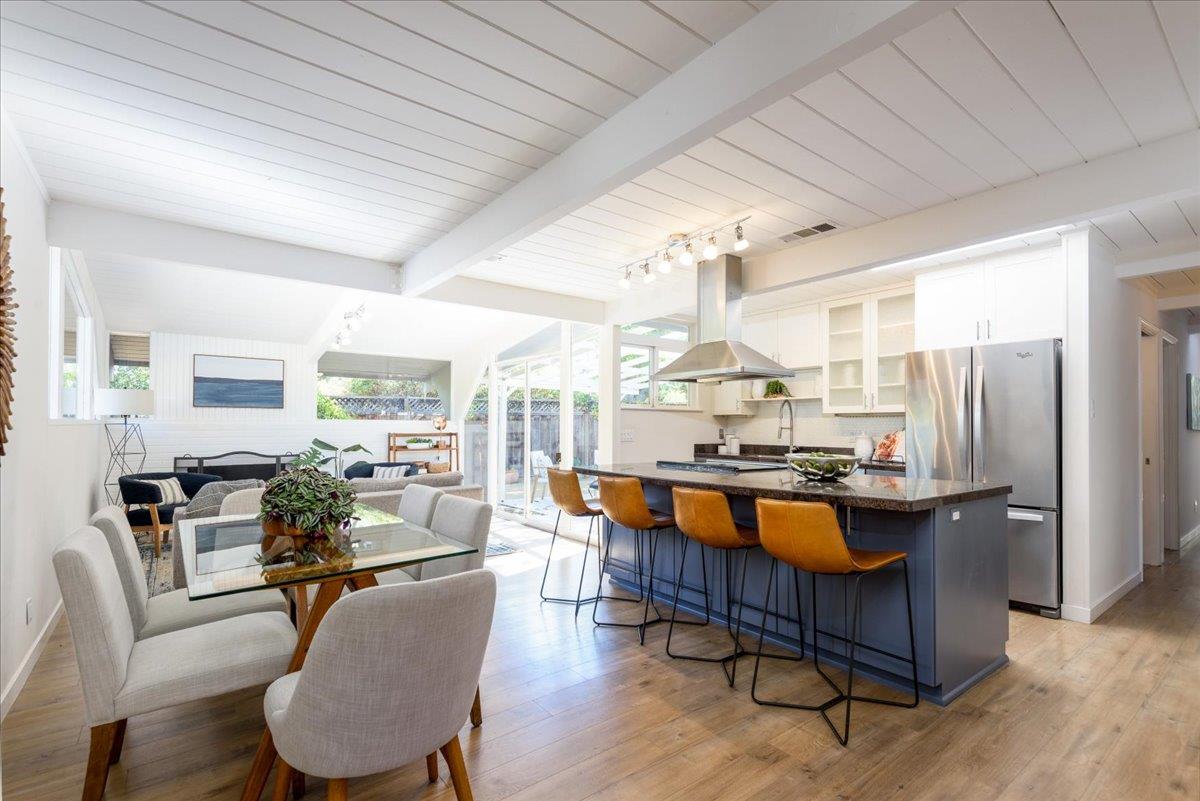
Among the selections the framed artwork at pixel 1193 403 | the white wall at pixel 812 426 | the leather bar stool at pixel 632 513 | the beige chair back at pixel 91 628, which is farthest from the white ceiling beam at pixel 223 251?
the framed artwork at pixel 1193 403

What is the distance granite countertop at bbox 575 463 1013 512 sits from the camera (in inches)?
96.9

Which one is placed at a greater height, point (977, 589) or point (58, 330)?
point (58, 330)

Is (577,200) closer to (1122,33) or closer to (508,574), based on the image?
(1122,33)

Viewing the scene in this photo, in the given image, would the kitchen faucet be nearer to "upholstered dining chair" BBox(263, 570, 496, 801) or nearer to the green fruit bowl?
the green fruit bowl

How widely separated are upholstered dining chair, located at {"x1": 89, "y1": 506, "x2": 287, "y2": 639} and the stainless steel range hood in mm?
2809

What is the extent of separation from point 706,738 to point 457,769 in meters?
1.04

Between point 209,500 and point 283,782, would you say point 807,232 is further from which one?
point 209,500

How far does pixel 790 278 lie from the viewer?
12.4 feet

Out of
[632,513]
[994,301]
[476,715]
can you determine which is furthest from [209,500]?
[994,301]

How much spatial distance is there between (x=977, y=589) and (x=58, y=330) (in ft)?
19.1

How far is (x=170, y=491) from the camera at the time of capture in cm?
550

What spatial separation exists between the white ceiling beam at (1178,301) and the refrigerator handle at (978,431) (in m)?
2.59

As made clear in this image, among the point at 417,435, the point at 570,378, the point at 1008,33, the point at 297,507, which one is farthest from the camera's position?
the point at 417,435

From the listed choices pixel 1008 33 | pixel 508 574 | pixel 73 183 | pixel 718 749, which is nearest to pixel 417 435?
pixel 508 574
